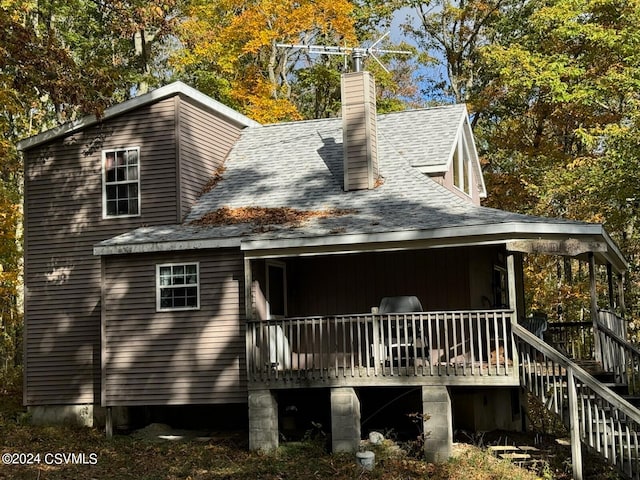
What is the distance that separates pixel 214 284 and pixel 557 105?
17.1 metres

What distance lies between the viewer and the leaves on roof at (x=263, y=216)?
16.9 m

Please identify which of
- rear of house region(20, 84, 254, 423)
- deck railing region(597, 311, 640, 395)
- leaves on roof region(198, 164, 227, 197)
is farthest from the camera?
leaves on roof region(198, 164, 227, 197)

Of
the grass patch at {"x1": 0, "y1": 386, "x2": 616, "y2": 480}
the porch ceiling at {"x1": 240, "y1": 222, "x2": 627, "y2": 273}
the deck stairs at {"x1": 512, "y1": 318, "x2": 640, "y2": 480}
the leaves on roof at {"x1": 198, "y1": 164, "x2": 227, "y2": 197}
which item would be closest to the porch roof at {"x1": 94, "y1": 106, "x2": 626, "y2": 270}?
the porch ceiling at {"x1": 240, "y1": 222, "x2": 627, "y2": 273}

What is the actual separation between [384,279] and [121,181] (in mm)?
6374

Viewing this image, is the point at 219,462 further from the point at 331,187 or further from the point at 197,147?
the point at 197,147

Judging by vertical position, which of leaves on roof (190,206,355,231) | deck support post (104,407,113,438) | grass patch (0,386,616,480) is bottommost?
grass patch (0,386,616,480)

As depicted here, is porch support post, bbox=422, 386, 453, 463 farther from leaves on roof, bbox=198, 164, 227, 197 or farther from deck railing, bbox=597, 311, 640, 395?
leaves on roof, bbox=198, 164, 227, 197

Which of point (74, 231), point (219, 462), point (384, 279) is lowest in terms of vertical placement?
point (219, 462)

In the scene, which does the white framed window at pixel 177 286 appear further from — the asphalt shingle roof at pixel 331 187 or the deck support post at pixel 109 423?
the deck support post at pixel 109 423

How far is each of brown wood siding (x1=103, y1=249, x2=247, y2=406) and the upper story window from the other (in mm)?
1844

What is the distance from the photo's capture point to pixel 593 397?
13.5 metres

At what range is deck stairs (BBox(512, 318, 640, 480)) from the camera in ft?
39.7

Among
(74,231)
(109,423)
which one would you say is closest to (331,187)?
(74,231)

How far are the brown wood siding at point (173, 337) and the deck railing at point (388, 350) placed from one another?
946mm
